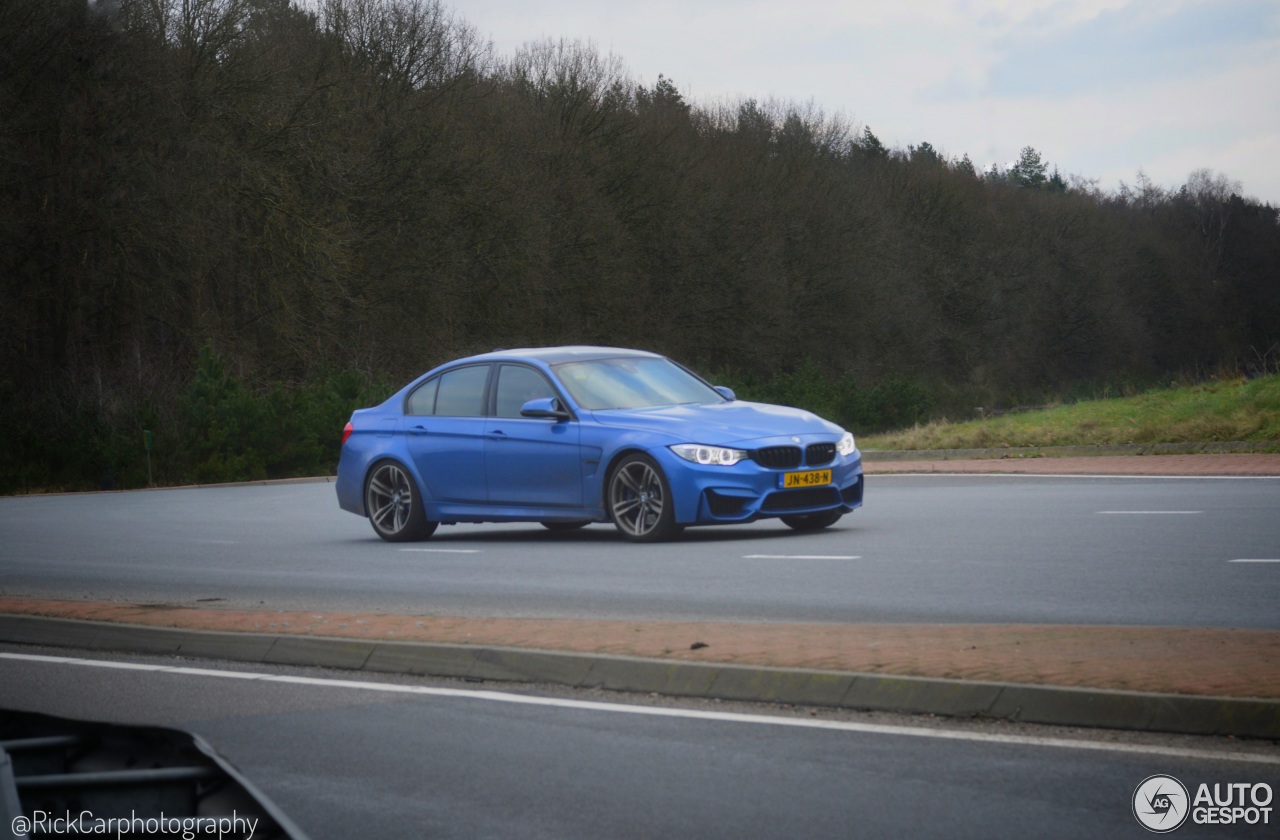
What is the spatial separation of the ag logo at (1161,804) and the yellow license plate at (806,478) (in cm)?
803

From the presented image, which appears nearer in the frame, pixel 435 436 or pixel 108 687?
pixel 108 687

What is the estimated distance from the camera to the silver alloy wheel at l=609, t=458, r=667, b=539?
13367 millimetres

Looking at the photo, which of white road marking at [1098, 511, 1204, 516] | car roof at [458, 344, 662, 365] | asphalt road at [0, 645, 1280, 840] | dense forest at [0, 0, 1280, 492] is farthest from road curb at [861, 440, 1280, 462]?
asphalt road at [0, 645, 1280, 840]

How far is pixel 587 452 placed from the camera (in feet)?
44.7

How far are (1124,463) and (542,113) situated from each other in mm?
36581

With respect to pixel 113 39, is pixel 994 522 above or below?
below

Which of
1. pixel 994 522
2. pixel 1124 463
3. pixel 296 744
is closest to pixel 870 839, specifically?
pixel 296 744

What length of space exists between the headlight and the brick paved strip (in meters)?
4.25

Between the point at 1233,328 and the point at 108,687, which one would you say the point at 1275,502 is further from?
the point at 1233,328

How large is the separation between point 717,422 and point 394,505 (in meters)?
3.72

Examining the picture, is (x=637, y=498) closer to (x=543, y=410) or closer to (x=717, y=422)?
(x=717, y=422)

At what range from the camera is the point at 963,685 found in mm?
6422

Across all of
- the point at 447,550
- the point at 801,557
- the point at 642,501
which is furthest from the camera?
the point at 447,550

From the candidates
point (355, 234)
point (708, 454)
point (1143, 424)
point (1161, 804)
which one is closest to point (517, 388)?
point (708, 454)
